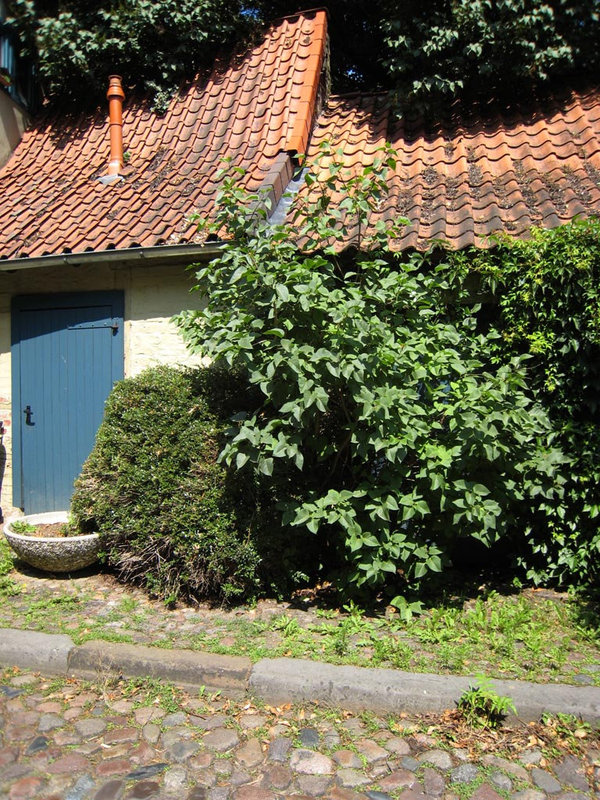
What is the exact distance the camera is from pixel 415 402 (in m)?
4.14

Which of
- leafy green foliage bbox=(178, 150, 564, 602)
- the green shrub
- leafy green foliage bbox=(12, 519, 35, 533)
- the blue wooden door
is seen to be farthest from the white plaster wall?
leafy green foliage bbox=(178, 150, 564, 602)

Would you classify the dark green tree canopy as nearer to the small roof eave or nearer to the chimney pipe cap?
the chimney pipe cap

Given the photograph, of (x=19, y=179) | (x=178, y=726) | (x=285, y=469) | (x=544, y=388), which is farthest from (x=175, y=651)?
(x=19, y=179)

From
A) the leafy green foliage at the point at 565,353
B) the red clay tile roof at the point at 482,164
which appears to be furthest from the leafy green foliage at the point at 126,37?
the leafy green foliage at the point at 565,353

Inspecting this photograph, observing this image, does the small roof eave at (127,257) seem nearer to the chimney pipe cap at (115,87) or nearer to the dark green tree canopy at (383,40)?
the chimney pipe cap at (115,87)

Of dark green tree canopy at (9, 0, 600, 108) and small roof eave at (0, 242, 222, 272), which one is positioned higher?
dark green tree canopy at (9, 0, 600, 108)

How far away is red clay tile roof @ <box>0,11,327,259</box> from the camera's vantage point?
6113mm

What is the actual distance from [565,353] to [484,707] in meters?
2.39

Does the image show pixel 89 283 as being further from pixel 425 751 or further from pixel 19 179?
pixel 425 751

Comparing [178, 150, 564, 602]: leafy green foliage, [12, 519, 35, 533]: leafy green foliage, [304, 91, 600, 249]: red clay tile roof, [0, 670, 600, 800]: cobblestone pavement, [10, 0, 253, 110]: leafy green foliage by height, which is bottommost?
[0, 670, 600, 800]: cobblestone pavement

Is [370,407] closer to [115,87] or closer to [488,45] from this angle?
[488,45]

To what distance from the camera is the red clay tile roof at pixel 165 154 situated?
6113mm

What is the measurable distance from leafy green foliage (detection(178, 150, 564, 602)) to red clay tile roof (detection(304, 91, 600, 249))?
129 cm

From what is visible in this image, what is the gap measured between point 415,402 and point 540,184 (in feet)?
10.0
